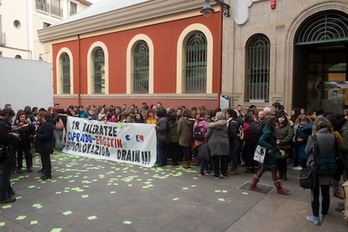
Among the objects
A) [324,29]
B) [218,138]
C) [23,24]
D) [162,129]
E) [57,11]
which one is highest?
[57,11]

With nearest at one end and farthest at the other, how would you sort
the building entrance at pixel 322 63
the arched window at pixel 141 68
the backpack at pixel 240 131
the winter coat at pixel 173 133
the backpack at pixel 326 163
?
the backpack at pixel 326 163, the backpack at pixel 240 131, the winter coat at pixel 173 133, the building entrance at pixel 322 63, the arched window at pixel 141 68

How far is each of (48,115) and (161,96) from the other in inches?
286

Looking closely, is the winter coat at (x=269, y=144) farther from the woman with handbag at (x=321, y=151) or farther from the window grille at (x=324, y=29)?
the window grille at (x=324, y=29)

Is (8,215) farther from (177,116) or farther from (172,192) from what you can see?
(177,116)

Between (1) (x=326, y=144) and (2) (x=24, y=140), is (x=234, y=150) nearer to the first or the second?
(1) (x=326, y=144)

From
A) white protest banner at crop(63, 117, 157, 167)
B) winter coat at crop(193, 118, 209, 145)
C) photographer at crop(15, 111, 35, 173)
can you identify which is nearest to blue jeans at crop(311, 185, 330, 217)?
winter coat at crop(193, 118, 209, 145)

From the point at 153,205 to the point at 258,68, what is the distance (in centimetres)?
788

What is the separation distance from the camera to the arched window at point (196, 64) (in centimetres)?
1262

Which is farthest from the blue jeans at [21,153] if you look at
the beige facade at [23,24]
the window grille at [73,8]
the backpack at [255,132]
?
the window grille at [73,8]

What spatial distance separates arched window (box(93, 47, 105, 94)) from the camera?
55.3ft

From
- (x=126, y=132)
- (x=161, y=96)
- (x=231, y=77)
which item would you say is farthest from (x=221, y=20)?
(x=126, y=132)

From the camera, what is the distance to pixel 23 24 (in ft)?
111

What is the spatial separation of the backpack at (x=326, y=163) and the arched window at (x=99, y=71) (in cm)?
1422

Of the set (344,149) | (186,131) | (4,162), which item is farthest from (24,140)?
(344,149)
